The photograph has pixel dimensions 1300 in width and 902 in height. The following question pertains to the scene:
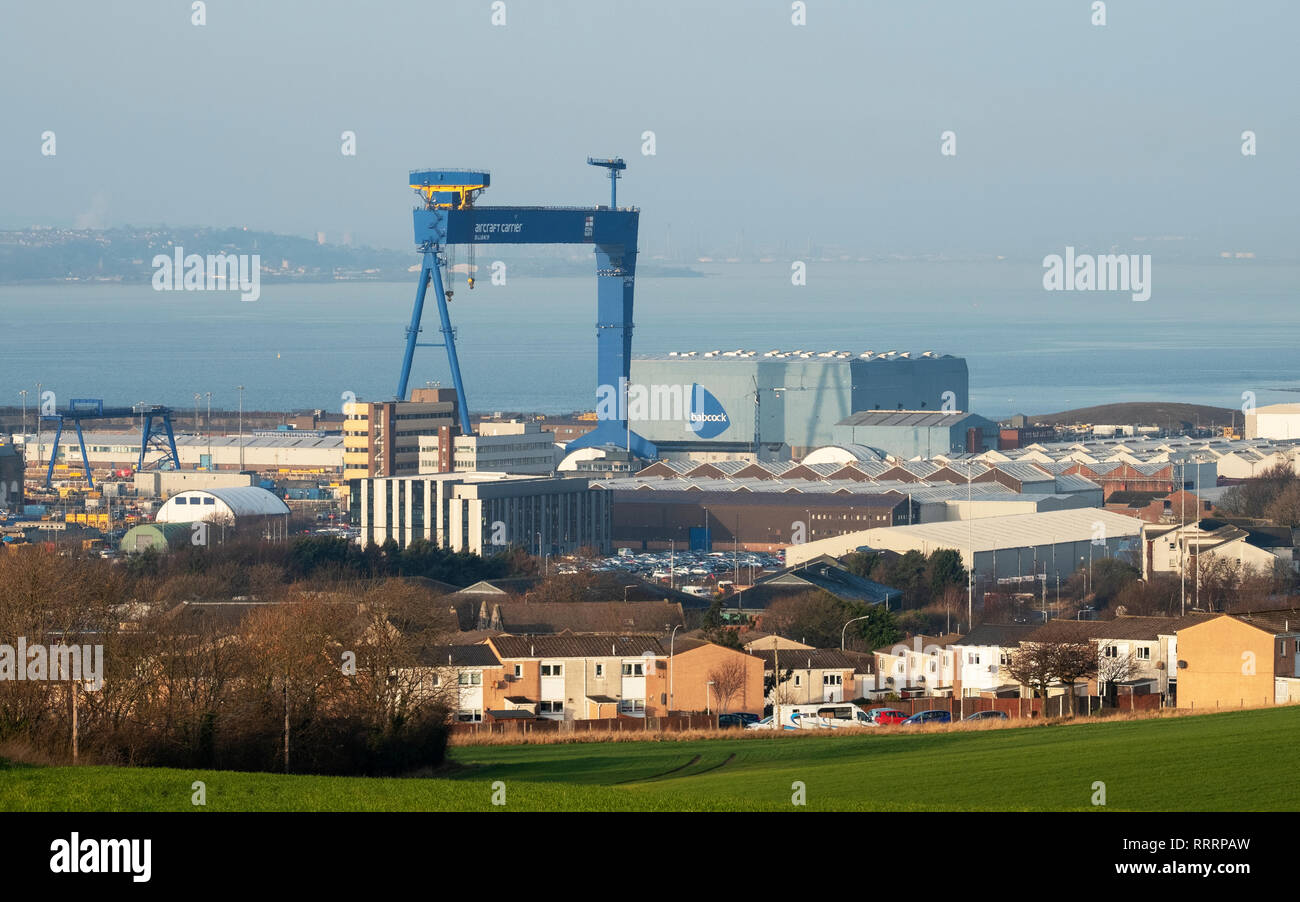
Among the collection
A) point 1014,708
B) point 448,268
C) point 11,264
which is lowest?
point 1014,708

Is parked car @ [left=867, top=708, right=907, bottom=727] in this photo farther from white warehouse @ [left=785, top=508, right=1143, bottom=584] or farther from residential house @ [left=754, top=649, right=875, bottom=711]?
white warehouse @ [left=785, top=508, right=1143, bottom=584]

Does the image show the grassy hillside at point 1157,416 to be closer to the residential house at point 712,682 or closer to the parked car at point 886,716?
the residential house at point 712,682

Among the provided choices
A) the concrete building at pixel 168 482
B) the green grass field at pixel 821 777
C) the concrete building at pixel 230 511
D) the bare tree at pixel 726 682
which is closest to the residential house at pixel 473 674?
the bare tree at pixel 726 682

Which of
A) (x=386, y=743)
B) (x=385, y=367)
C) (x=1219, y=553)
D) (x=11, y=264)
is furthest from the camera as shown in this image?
(x=11, y=264)
